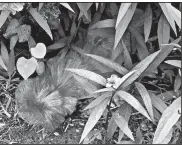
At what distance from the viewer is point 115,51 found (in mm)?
1938

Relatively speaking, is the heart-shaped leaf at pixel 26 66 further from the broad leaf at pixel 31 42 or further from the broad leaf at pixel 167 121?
the broad leaf at pixel 167 121

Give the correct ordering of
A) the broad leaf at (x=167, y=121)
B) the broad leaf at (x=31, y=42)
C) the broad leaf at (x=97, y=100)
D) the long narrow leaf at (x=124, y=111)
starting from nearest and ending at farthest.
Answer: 1. the broad leaf at (x=167, y=121)
2. the broad leaf at (x=97, y=100)
3. the long narrow leaf at (x=124, y=111)
4. the broad leaf at (x=31, y=42)

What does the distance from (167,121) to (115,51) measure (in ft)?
1.54

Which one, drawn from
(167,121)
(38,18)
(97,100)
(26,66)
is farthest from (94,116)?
(38,18)

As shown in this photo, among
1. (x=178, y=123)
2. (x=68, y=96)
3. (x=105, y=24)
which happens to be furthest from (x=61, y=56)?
(x=178, y=123)

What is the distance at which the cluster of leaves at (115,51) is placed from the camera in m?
1.70

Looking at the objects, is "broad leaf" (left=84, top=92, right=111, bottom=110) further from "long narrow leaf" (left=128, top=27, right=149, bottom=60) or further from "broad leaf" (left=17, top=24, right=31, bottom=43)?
"broad leaf" (left=17, top=24, right=31, bottom=43)

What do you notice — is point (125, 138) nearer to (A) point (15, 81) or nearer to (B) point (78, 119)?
(B) point (78, 119)

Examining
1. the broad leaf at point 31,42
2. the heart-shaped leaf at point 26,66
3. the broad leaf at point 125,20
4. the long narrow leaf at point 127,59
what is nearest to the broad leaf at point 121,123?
the long narrow leaf at point 127,59

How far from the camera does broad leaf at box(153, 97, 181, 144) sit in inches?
65.1

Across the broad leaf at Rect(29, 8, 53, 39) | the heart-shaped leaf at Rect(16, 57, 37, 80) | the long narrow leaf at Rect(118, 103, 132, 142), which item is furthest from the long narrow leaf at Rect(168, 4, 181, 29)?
the heart-shaped leaf at Rect(16, 57, 37, 80)

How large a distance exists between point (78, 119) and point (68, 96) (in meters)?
0.15

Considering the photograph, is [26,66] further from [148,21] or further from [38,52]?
[148,21]

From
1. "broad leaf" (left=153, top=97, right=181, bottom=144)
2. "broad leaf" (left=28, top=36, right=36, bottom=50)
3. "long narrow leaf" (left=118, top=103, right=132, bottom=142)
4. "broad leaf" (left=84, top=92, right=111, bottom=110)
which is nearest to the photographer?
"broad leaf" (left=153, top=97, right=181, bottom=144)
